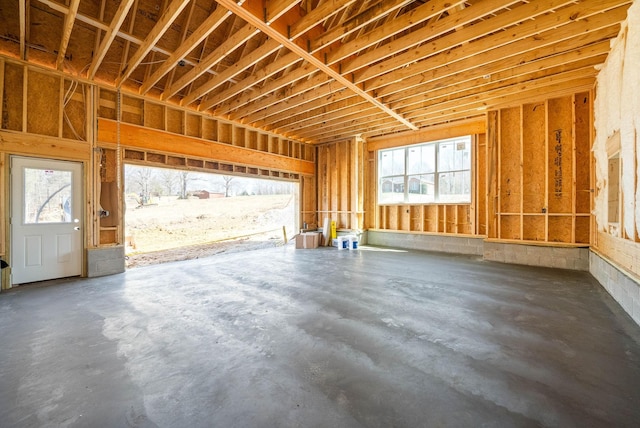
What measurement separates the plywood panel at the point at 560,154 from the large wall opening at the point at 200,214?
283 inches

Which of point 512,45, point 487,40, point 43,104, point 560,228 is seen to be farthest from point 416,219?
point 43,104

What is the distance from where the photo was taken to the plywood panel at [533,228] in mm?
6000

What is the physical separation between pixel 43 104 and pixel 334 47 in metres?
5.19

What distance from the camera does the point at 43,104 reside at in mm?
4777

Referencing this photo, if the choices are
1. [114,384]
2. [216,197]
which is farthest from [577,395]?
[216,197]

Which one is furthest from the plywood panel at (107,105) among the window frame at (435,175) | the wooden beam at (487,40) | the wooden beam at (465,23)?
the window frame at (435,175)

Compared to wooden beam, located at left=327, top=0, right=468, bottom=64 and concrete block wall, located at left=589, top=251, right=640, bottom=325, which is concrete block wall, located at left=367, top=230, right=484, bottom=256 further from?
wooden beam, located at left=327, top=0, right=468, bottom=64

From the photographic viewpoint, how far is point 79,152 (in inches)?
200

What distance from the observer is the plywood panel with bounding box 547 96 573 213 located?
568 cm

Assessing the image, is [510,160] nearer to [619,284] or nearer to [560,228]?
[560,228]

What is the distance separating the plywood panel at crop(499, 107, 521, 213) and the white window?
1.08 meters

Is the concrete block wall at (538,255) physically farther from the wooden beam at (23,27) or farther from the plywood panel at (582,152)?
the wooden beam at (23,27)

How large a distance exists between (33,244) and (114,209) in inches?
50.7

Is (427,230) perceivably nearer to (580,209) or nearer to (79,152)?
(580,209)
